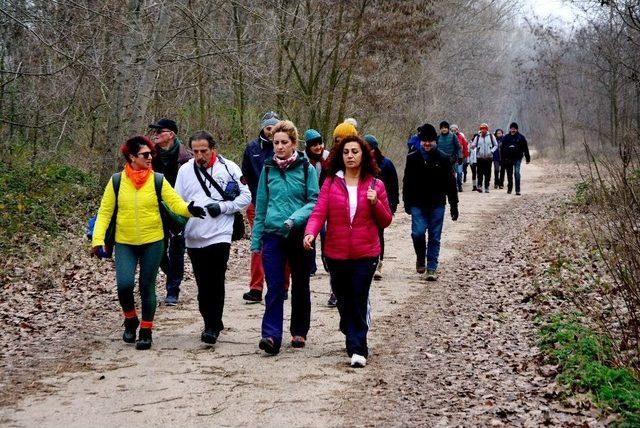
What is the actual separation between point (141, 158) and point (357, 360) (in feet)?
9.10

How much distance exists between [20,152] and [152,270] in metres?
12.5

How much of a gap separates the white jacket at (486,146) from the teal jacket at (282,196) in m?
19.2

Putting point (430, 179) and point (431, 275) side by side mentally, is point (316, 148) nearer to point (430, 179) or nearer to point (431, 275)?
point (430, 179)

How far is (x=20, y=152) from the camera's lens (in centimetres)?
1922

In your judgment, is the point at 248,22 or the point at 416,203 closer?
the point at 416,203

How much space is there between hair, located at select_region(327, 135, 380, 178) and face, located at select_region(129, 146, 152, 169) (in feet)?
5.77

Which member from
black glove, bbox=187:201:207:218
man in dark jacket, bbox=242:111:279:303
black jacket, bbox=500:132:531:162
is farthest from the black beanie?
black jacket, bbox=500:132:531:162

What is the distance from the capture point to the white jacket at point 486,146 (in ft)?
86.5

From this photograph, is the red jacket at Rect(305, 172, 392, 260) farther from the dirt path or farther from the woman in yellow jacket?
the woman in yellow jacket

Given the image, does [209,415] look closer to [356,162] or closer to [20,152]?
[356,162]

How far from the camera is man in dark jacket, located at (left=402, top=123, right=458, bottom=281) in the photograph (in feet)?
39.8

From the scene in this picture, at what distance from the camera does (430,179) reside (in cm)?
1218

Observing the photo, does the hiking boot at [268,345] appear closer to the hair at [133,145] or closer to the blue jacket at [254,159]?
the hair at [133,145]

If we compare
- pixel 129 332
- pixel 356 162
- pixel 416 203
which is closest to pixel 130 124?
pixel 416 203
